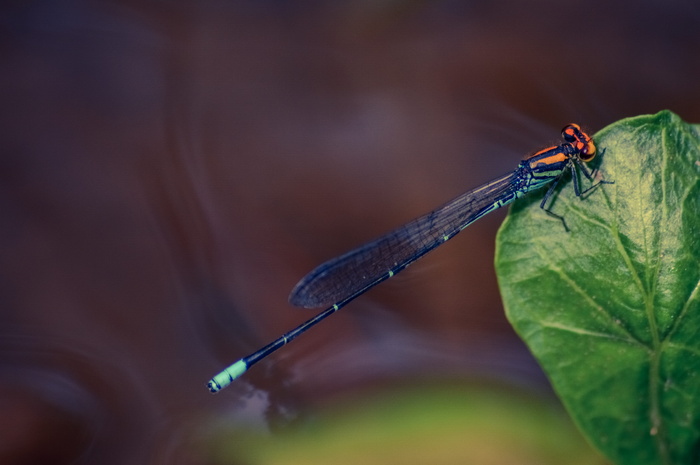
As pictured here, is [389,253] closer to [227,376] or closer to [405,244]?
[405,244]

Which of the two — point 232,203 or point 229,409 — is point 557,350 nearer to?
point 229,409

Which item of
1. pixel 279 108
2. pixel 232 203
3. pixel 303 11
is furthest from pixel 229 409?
pixel 303 11

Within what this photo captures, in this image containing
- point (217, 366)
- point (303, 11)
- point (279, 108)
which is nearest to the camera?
point (217, 366)

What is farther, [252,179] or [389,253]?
[252,179]

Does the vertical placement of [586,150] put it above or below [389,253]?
below

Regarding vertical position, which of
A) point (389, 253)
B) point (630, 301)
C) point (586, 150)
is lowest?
point (630, 301)

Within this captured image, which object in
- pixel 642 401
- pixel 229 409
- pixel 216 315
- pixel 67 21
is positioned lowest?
pixel 642 401

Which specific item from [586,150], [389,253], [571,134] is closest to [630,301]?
[586,150]

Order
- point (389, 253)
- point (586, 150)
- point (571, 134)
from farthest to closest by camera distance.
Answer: point (389, 253) → point (571, 134) → point (586, 150)
